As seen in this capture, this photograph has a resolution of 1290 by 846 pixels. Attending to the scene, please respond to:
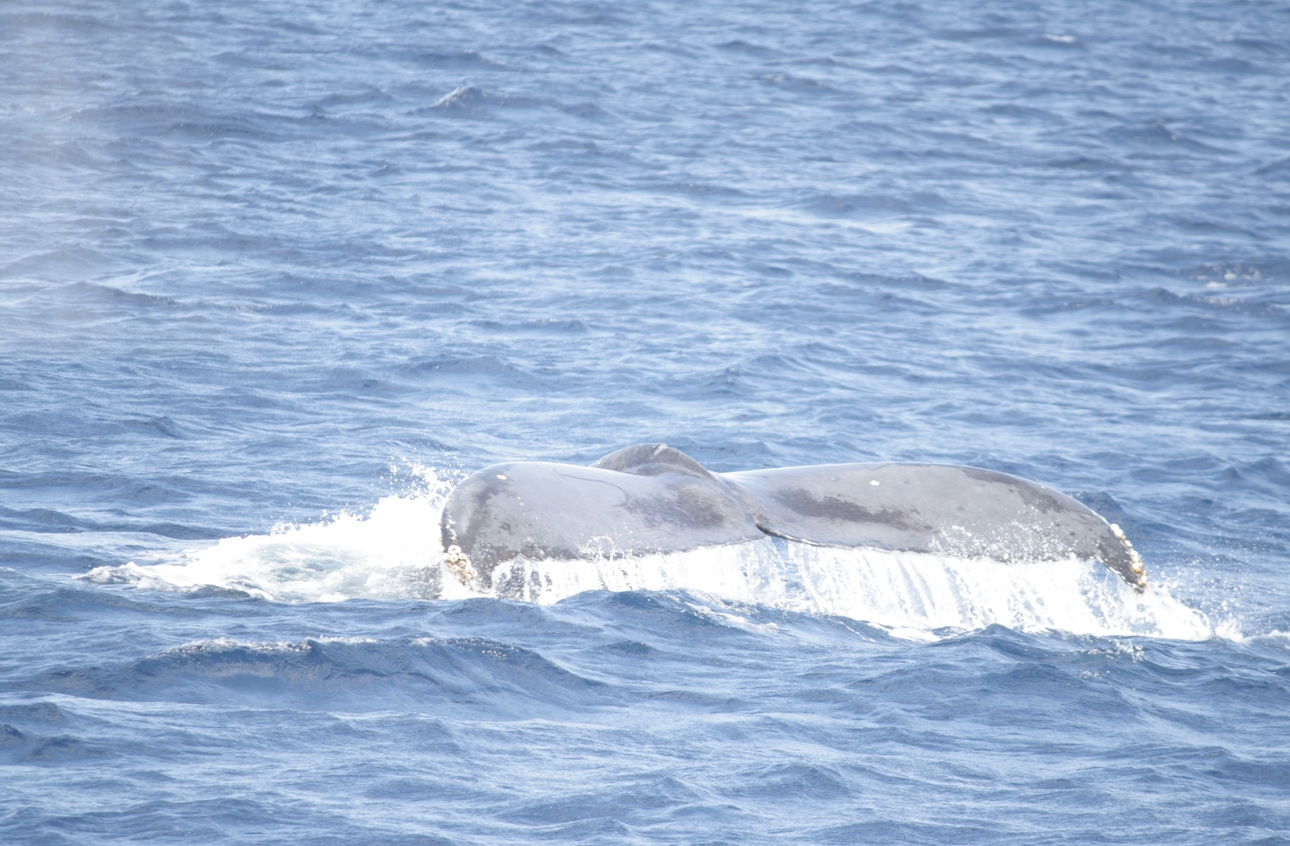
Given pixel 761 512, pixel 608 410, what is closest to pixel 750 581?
pixel 761 512

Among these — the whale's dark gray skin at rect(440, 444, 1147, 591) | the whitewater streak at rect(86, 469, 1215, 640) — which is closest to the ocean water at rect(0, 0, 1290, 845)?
the whitewater streak at rect(86, 469, 1215, 640)

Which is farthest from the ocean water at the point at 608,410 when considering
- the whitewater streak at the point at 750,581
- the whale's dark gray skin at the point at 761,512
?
the whale's dark gray skin at the point at 761,512

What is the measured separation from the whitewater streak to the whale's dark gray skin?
0.36 feet

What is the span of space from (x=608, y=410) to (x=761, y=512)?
620cm

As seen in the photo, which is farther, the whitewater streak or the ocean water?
the whitewater streak

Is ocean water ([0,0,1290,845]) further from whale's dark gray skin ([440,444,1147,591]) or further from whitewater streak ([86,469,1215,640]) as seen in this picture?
whale's dark gray skin ([440,444,1147,591])

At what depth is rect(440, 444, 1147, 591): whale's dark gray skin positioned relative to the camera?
234 inches

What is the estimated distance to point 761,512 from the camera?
656cm

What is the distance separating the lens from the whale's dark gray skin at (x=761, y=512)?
5938 mm

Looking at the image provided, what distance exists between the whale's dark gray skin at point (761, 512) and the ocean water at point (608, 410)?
0.16 m

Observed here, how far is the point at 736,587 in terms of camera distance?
8.05 metres

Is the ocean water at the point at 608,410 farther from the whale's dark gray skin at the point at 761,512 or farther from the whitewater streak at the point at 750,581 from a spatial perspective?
the whale's dark gray skin at the point at 761,512

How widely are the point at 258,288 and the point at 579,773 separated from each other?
35.4 ft

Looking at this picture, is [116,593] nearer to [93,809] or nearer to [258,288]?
[93,809]
